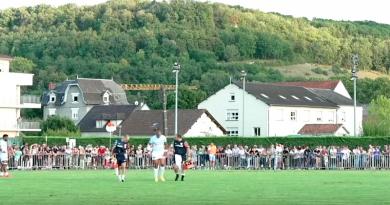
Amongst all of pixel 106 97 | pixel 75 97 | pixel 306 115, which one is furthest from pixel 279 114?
pixel 75 97

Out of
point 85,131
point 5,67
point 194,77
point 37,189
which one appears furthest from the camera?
point 194,77

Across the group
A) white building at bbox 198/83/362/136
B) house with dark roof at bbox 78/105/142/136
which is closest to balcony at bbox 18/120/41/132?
white building at bbox 198/83/362/136

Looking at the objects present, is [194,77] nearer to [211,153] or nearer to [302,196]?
[211,153]

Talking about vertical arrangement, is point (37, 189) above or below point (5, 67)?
below

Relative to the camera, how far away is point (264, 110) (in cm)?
11800

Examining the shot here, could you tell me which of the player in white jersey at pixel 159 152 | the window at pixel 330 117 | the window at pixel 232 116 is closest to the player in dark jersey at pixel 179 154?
the player in white jersey at pixel 159 152

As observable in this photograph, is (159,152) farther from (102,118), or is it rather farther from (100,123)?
(100,123)

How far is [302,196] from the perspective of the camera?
82.6 ft

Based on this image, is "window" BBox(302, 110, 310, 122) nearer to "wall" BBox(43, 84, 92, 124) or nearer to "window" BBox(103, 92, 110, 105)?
"window" BBox(103, 92, 110, 105)

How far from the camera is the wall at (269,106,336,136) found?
119 metres

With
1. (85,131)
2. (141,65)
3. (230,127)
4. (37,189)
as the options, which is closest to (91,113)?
(85,131)

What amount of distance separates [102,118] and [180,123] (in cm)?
2436

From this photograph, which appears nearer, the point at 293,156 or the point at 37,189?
the point at 37,189

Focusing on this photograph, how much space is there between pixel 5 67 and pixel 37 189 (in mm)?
75997
